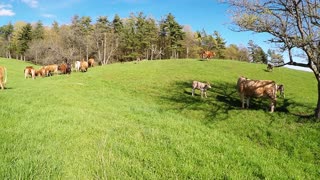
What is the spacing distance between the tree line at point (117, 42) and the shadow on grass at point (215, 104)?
5306 centimetres

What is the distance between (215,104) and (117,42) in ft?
211

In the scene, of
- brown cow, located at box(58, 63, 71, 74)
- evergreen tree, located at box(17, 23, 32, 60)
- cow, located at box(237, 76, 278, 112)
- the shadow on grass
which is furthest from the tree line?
cow, located at box(237, 76, 278, 112)

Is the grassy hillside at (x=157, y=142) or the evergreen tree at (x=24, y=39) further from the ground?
the evergreen tree at (x=24, y=39)

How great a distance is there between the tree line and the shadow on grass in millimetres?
53058

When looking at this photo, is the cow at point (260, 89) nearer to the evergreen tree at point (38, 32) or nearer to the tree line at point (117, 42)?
the tree line at point (117, 42)

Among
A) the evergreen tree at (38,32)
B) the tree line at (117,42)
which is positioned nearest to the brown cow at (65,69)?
the tree line at (117,42)

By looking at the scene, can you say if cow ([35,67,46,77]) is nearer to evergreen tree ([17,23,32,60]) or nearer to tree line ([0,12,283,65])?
tree line ([0,12,283,65])

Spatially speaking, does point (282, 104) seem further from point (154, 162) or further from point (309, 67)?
point (154, 162)

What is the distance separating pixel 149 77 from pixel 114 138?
69.4ft

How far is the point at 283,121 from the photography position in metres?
13.2

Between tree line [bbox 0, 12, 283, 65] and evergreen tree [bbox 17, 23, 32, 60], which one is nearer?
tree line [bbox 0, 12, 283, 65]

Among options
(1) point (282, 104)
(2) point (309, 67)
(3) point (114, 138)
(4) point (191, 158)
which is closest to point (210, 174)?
(4) point (191, 158)

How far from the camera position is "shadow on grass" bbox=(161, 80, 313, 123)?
15.0 m

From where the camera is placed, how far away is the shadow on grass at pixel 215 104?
15002 mm
